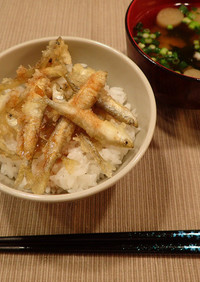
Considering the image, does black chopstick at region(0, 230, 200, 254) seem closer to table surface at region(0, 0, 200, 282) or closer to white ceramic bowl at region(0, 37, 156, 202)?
table surface at region(0, 0, 200, 282)

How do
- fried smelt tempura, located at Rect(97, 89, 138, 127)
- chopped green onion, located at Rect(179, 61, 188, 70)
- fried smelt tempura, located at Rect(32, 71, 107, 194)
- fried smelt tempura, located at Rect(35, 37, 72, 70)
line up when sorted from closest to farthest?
fried smelt tempura, located at Rect(32, 71, 107, 194)
fried smelt tempura, located at Rect(97, 89, 138, 127)
fried smelt tempura, located at Rect(35, 37, 72, 70)
chopped green onion, located at Rect(179, 61, 188, 70)

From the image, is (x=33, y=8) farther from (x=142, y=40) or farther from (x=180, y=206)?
(x=180, y=206)

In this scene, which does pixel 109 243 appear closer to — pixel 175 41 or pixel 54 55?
pixel 54 55

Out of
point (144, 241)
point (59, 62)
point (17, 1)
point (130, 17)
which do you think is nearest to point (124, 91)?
point (59, 62)

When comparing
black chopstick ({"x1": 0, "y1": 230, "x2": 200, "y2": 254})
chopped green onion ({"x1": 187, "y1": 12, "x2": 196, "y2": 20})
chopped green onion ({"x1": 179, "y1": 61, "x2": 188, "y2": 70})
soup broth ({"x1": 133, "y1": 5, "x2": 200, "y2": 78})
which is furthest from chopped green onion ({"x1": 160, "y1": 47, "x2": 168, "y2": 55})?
black chopstick ({"x1": 0, "y1": 230, "x2": 200, "y2": 254})

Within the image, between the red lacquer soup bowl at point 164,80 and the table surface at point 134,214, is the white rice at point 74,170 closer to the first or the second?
the table surface at point 134,214
